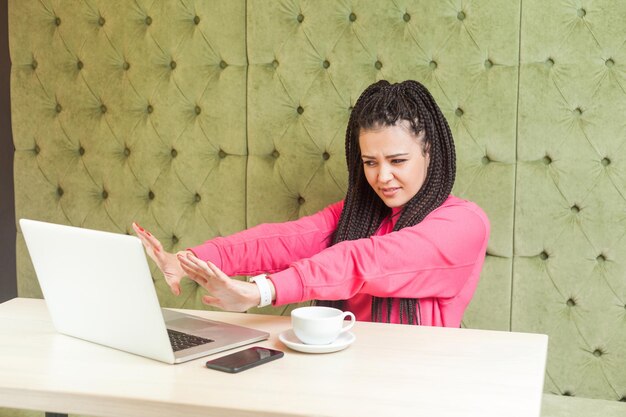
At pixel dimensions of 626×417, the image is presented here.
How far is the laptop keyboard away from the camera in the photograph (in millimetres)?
1250

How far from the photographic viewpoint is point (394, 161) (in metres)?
1.70

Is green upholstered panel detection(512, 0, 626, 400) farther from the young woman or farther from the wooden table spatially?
the wooden table

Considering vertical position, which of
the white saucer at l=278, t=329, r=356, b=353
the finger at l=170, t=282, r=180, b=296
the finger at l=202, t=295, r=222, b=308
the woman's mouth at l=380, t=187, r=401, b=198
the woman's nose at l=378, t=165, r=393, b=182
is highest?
the woman's nose at l=378, t=165, r=393, b=182

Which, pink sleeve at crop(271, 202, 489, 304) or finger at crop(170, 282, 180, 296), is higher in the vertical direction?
pink sleeve at crop(271, 202, 489, 304)

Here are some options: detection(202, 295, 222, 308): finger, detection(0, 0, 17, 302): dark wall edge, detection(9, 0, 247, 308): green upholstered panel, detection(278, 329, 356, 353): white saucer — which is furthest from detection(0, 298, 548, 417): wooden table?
detection(0, 0, 17, 302): dark wall edge

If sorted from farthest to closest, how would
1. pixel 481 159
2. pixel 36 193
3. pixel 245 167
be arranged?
pixel 36 193 → pixel 245 167 → pixel 481 159

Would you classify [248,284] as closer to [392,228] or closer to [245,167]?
[392,228]

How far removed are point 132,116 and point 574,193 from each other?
→ 3.92 feet

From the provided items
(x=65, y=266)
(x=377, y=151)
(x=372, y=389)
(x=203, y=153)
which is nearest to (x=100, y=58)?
(x=203, y=153)

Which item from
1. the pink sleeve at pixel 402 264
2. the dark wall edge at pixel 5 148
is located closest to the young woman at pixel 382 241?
the pink sleeve at pixel 402 264

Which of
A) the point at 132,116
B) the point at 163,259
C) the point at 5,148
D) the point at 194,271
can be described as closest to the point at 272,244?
the point at 163,259

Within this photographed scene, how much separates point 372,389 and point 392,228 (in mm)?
750

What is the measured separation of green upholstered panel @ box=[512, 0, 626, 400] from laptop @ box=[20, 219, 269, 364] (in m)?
0.83

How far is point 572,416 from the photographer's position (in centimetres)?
169
